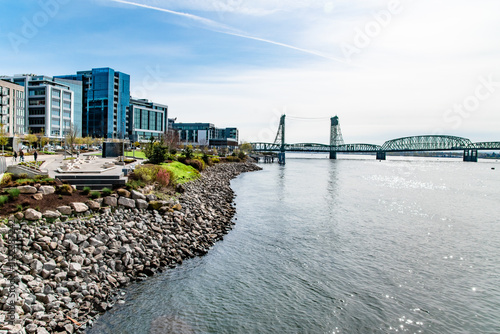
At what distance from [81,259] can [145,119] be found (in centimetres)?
16491

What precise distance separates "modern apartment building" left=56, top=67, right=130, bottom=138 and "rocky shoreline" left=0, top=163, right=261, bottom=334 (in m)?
135

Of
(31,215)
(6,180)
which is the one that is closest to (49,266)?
(31,215)

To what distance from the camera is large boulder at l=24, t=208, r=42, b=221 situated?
15.5 m

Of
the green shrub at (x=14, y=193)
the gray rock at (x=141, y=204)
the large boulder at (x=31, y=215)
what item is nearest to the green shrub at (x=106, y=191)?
the gray rock at (x=141, y=204)

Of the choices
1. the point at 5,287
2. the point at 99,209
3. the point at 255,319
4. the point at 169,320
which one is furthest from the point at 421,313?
the point at 99,209

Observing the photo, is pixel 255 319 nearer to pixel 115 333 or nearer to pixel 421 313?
pixel 115 333

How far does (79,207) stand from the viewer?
59.2 ft

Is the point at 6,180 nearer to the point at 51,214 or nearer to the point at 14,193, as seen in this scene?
the point at 14,193

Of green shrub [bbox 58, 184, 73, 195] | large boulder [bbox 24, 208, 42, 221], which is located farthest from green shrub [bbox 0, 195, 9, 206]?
green shrub [bbox 58, 184, 73, 195]

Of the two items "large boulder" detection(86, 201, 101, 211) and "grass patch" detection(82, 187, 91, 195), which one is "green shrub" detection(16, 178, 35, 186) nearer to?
"grass patch" detection(82, 187, 91, 195)

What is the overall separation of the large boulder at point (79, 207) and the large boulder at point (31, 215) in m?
2.05

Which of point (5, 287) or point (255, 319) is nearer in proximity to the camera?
point (5, 287)

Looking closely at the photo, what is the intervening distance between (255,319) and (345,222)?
17.7 meters

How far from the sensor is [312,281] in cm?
1603
